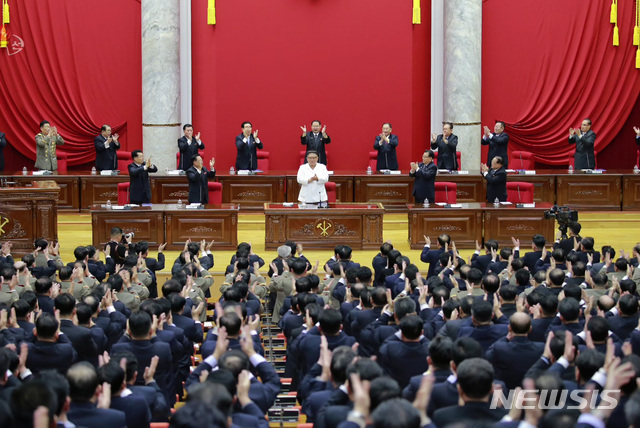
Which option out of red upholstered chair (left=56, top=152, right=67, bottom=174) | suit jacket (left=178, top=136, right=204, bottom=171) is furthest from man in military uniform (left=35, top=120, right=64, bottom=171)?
suit jacket (left=178, top=136, right=204, bottom=171)

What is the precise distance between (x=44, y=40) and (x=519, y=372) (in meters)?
12.6

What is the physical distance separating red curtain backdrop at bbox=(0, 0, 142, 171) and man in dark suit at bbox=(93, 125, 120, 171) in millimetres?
1582

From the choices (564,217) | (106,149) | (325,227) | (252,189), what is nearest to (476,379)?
(564,217)

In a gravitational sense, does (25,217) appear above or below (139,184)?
below

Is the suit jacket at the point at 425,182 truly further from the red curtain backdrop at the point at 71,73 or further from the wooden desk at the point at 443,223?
the red curtain backdrop at the point at 71,73

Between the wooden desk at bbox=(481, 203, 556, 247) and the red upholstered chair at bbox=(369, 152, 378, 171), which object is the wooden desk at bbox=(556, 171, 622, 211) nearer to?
the wooden desk at bbox=(481, 203, 556, 247)

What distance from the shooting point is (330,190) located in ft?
43.7

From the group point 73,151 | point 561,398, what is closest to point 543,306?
point 561,398

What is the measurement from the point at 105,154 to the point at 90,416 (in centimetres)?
1093

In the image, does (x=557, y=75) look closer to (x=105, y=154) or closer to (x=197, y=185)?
(x=197, y=185)

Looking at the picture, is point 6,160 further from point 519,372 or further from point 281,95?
point 519,372

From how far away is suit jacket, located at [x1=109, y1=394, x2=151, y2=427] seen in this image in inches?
184

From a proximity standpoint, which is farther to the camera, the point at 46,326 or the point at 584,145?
the point at 584,145

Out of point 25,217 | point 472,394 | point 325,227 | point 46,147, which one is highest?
point 46,147
